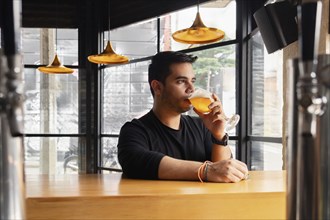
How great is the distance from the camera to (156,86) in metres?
2.30

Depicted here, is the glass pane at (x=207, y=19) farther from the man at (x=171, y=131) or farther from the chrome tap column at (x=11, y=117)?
the chrome tap column at (x=11, y=117)

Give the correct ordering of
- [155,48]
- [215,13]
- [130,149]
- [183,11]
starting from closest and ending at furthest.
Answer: [130,149]
[215,13]
[183,11]
[155,48]

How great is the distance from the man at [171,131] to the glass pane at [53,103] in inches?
179

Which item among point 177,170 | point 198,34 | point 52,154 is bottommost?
point 52,154

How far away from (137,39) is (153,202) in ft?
17.3

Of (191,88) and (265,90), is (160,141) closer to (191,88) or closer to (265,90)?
(191,88)

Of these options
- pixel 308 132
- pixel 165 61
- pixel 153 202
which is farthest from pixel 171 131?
pixel 308 132

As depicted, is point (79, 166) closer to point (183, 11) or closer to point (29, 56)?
point (29, 56)

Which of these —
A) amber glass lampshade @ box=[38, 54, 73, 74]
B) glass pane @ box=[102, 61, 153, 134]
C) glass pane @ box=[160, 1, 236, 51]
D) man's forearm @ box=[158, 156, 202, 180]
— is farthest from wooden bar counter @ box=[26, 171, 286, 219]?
glass pane @ box=[102, 61, 153, 134]

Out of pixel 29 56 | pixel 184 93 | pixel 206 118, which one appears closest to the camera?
pixel 206 118

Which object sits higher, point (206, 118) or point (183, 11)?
point (183, 11)

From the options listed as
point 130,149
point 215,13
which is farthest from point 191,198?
point 215,13

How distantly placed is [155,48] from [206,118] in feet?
13.1

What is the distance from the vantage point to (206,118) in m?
1.96
